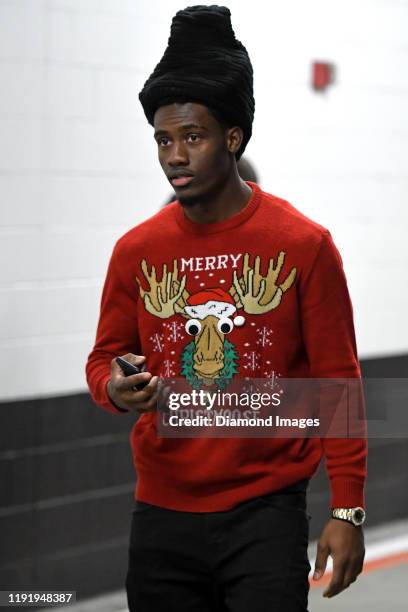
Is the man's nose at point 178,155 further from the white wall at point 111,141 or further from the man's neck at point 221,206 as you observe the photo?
the white wall at point 111,141

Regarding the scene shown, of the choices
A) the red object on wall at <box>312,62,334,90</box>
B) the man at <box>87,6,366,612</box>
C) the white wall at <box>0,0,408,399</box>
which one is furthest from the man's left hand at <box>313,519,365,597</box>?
the red object on wall at <box>312,62,334,90</box>

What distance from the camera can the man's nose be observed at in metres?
3.02

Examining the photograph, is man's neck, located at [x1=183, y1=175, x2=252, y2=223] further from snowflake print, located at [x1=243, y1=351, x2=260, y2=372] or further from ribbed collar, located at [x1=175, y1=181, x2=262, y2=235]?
snowflake print, located at [x1=243, y1=351, x2=260, y2=372]

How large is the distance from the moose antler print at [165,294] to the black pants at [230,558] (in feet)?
1.56

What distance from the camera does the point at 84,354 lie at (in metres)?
5.52

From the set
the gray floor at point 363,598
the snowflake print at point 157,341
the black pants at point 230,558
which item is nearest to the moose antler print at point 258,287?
the snowflake print at point 157,341

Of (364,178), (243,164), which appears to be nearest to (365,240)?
(364,178)

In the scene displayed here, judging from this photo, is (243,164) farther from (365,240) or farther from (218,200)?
(365,240)

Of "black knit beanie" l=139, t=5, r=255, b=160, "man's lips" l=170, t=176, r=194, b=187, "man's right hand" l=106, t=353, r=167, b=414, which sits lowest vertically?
"man's right hand" l=106, t=353, r=167, b=414

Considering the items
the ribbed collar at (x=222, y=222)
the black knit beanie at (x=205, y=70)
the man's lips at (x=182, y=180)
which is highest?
the black knit beanie at (x=205, y=70)

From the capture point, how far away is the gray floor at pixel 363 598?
224 inches

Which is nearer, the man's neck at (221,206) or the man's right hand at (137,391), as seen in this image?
the man's right hand at (137,391)

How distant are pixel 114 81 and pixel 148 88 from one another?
97.9 inches

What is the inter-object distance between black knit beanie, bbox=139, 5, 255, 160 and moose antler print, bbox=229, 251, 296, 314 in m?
0.34
